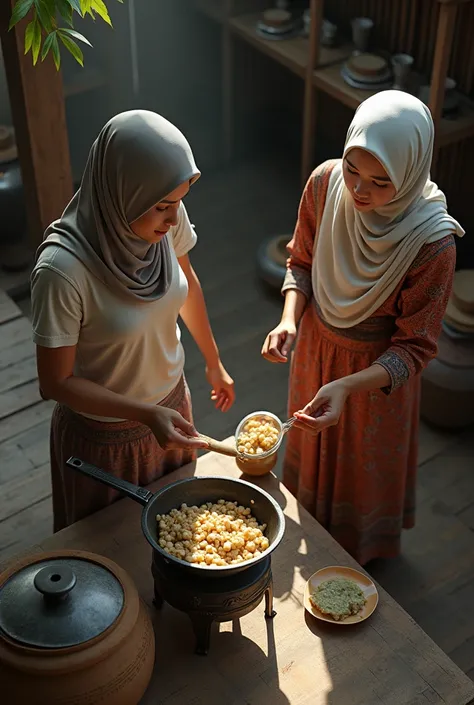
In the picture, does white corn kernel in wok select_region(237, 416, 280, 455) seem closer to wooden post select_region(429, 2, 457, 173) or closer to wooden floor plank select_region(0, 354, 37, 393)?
wooden floor plank select_region(0, 354, 37, 393)

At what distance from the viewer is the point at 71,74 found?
5105mm

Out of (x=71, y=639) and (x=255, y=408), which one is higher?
(x=71, y=639)

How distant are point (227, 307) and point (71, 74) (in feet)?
5.46

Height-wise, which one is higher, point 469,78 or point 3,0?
point 3,0

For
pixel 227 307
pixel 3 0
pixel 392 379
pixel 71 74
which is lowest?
pixel 227 307

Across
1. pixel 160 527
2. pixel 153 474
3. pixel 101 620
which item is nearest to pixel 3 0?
pixel 153 474

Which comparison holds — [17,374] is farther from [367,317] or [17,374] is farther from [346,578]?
[346,578]

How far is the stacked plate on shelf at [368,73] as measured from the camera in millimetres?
4281

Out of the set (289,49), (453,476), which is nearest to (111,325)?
(453,476)

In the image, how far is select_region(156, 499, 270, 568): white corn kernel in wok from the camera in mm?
2127

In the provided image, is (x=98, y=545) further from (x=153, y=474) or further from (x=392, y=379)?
(x=392, y=379)

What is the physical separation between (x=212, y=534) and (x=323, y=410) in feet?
1.59

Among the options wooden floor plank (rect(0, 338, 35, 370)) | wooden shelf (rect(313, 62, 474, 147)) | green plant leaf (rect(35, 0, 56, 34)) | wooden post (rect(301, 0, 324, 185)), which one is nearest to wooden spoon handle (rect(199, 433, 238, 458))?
green plant leaf (rect(35, 0, 56, 34))

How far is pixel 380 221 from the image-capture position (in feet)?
8.11
